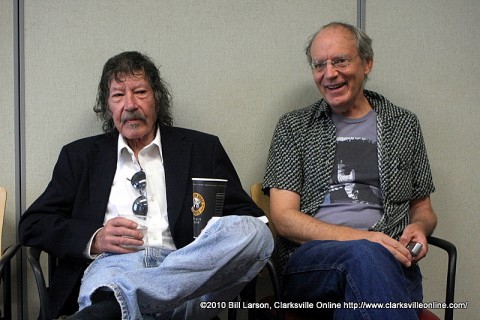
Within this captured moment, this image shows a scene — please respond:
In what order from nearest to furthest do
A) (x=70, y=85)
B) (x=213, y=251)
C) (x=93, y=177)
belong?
(x=213, y=251) < (x=93, y=177) < (x=70, y=85)

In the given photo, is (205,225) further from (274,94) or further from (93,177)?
(274,94)

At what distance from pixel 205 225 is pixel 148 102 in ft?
2.12

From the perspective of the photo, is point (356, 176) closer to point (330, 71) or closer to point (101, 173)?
point (330, 71)

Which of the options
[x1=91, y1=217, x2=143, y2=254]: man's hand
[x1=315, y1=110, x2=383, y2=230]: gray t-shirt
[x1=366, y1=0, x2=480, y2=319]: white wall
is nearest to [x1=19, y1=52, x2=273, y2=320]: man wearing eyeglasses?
[x1=91, y1=217, x2=143, y2=254]: man's hand

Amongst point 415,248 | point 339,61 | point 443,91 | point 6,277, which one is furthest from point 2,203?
point 443,91

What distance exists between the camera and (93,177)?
6.53 ft

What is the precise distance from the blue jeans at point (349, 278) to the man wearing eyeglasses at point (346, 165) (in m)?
0.10

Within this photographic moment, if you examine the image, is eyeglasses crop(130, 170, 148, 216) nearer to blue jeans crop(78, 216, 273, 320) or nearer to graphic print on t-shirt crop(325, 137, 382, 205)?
blue jeans crop(78, 216, 273, 320)

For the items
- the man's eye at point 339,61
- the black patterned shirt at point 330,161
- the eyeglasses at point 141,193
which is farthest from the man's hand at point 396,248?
the eyeglasses at point 141,193

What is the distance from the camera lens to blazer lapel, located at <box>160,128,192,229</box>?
1969 millimetres

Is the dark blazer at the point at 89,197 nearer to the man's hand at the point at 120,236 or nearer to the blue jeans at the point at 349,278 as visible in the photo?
the man's hand at the point at 120,236

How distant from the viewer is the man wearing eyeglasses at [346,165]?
6.51 feet


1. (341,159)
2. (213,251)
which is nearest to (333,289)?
(213,251)

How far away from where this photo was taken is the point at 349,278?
1.55 m
